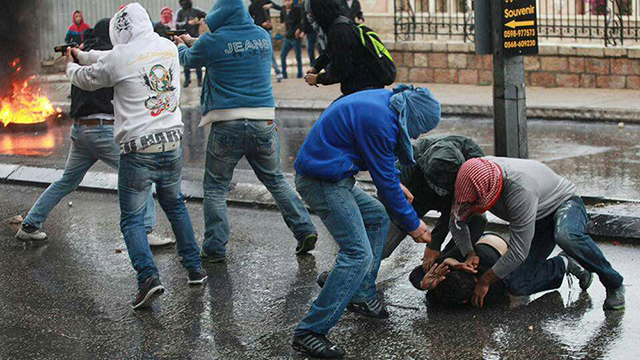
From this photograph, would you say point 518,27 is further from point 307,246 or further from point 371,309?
point 371,309

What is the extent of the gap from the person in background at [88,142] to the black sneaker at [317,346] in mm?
2572

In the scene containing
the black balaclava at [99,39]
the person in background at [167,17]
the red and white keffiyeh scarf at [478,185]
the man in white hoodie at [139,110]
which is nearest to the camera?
the red and white keffiyeh scarf at [478,185]

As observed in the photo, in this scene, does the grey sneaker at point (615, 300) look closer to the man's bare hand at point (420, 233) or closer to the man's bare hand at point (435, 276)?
the man's bare hand at point (435, 276)

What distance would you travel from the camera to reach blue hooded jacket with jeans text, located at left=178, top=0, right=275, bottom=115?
6910 millimetres

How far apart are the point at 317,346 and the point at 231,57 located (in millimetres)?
2461

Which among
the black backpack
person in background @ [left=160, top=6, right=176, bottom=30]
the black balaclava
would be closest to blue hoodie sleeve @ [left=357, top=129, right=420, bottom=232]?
the black backpack

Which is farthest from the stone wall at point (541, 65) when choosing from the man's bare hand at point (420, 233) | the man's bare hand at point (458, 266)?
the man's bare hand at point (420, 233)

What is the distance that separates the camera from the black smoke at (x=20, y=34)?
1800 centimetres

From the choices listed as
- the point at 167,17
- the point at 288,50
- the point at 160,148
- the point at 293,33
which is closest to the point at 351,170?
the point at 160,148

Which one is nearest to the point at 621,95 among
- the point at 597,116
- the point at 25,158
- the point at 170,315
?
the point at 597,116

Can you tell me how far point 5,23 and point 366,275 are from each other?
14.0 meters

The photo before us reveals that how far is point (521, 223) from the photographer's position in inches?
221

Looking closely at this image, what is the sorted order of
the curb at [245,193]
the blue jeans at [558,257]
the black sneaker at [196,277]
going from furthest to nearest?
the curb at [245,193], the black sneaker at [196,277], the blue jeans at [558,257]

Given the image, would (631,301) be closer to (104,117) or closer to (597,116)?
(104,117)
